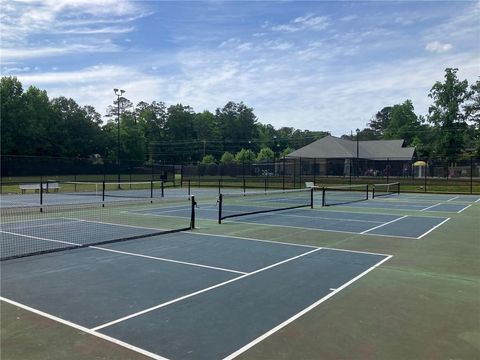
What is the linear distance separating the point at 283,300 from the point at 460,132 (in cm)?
7146

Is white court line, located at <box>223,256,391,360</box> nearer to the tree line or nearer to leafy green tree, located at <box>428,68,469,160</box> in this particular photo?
the tree line

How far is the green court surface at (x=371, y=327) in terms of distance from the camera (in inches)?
157

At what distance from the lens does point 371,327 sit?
15.3ft

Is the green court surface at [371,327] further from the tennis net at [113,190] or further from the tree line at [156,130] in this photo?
the tree line at [156,130]

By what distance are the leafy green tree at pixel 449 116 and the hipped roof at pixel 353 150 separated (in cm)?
679

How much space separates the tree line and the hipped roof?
24.6 ft

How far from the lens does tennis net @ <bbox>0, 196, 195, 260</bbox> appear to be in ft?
31.4

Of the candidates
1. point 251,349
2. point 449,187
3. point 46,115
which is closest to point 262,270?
point 251,349

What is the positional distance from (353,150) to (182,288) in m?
60.4

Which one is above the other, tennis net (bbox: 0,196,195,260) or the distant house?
the distant house

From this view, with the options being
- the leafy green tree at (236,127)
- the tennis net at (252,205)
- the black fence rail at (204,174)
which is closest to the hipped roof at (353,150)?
the black fence rail at (204,174)

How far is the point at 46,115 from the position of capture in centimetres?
6481

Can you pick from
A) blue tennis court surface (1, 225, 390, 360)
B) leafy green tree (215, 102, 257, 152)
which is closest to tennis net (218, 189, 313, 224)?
blue tennis court surface (1, 225, 390, 360)

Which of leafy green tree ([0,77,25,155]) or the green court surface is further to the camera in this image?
leafy green tree ([0,77,25,155])
